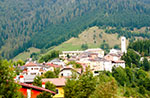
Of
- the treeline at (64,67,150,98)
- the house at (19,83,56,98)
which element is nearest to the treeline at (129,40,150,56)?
the treeline at (64,67,150,98)

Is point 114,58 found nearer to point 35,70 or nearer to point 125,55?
point 125,55

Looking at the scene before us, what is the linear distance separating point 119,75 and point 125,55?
30889 mm

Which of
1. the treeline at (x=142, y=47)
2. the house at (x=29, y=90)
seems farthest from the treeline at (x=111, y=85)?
the treeline at (x=142, y=47)

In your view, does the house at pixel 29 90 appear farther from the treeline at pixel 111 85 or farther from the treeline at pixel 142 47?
the treeline at pixel 142 47

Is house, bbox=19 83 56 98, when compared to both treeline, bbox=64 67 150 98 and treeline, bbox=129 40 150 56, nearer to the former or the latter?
treeline, bbox=64 67 150 98

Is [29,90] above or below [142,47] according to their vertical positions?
below

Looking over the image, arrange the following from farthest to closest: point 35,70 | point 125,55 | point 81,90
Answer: point 125,55, point 35,70, point 81,90

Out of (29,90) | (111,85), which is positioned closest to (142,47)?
(111,85)

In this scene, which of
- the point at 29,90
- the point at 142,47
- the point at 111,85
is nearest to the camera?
the point at 29,90

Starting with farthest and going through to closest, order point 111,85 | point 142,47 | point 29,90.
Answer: point 142,47, point 111,85, point 29,90

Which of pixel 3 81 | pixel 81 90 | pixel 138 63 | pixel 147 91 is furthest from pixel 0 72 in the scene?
pixel 138 63

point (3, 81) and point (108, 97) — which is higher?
point (3, 81)

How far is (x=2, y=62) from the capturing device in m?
26.7

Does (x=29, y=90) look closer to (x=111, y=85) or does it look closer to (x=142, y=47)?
(x=111, y=85)
